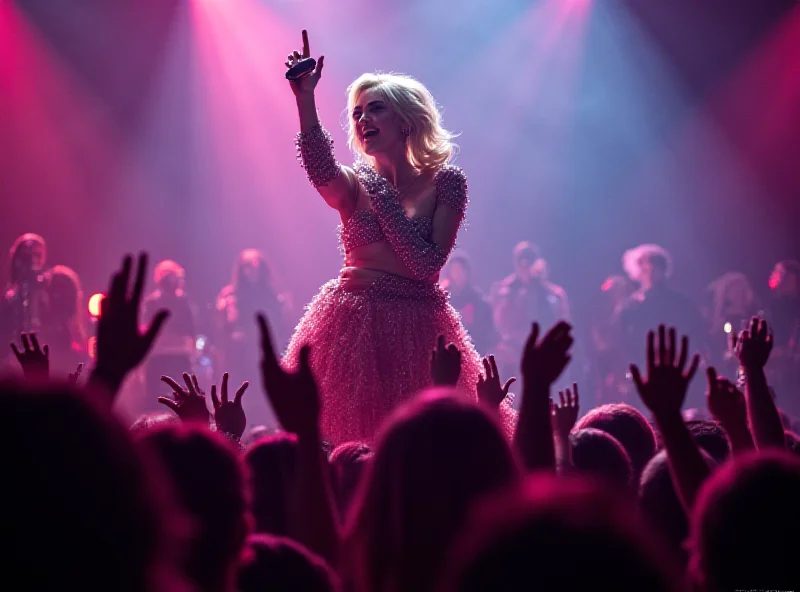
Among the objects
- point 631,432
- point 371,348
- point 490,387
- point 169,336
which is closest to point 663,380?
point 490,387

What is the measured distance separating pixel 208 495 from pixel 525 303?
1031 cm

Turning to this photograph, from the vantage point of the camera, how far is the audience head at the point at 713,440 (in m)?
2.90

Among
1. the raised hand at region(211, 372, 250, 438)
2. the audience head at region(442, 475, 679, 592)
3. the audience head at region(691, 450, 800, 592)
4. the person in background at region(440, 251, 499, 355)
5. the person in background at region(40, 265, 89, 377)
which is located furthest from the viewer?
the person in background at region(440, 251, 499, 355)

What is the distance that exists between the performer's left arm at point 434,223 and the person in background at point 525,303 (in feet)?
23.9

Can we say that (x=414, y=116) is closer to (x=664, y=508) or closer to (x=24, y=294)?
(x=664, y=508)

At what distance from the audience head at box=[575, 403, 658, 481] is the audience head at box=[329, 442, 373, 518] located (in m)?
0.94

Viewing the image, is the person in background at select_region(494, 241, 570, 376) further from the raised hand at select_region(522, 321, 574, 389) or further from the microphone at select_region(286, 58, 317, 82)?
the raised hand at select_region(522, 321, 574, 389)

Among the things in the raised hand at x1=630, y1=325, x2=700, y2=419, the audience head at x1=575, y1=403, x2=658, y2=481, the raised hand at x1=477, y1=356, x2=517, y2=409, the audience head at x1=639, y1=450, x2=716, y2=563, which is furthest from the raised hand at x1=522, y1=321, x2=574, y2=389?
the audience head at x1=575, y1=403, x2=658, y2=481

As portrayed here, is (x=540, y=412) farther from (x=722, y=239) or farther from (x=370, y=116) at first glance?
(x=722, y=239)

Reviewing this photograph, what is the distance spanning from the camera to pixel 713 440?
2.93 meters

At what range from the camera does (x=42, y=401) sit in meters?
1.11

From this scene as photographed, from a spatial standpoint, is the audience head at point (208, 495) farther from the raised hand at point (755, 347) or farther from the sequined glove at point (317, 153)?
the sequined glove at point (317, 153)

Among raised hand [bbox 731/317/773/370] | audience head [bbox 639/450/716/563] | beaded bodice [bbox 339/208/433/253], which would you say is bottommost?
audience head [bbox 639/450/716/563]

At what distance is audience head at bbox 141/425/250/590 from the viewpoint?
1.46 meters
